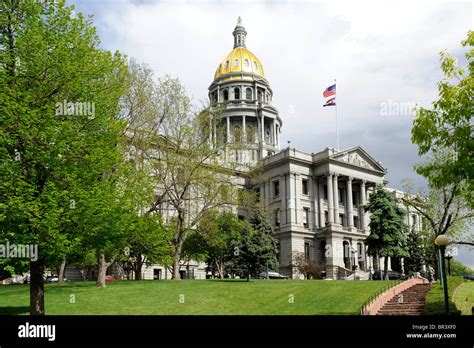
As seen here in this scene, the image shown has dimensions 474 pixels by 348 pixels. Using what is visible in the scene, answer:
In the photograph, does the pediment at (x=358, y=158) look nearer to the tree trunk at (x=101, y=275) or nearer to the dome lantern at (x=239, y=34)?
the dome lantern at (x=239, y=34)

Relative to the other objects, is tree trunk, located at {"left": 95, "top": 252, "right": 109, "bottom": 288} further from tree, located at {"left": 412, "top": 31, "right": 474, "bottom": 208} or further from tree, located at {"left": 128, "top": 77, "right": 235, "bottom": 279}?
tree, located at {"left": 412, "top": 31, "right": 474, "bottom": 208}

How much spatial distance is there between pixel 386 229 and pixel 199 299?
88.7ft

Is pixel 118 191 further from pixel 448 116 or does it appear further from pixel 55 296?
pixel 448 116

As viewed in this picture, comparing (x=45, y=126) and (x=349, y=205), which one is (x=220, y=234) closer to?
(x=45, y=126)

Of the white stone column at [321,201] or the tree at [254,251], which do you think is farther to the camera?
the white stone column at [321,201]

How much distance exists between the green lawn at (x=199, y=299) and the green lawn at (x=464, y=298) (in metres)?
4.59

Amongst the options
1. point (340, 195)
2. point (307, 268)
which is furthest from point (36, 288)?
point (340, 195)

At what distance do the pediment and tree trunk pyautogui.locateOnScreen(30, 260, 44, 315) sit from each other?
6151 cm

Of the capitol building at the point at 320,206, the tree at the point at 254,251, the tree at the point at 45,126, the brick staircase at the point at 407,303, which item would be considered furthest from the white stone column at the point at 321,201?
the tree at the point at 45,126

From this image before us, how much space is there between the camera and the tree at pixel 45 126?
20203mm

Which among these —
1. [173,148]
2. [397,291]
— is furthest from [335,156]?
[397,291]

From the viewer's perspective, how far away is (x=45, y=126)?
20.6 metres
